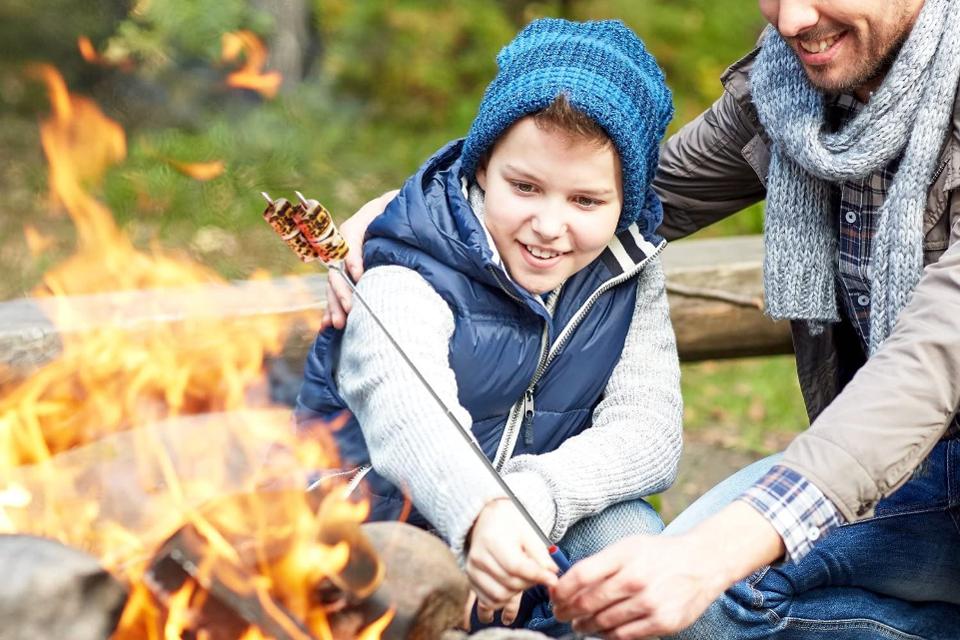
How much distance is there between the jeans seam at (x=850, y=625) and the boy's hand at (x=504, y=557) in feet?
2.72

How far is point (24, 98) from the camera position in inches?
279

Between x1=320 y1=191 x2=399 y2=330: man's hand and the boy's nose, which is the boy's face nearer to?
the boy's nose

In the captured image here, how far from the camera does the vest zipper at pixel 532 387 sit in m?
2.70

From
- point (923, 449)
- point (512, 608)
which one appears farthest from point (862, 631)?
point (512, 608)

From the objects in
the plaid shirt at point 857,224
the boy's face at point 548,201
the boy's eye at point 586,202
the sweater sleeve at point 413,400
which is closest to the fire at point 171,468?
the sweater sleeve at point 413,400

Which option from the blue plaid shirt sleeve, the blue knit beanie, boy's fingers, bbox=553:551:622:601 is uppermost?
the blue knit beanie

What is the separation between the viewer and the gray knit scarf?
2.45 m

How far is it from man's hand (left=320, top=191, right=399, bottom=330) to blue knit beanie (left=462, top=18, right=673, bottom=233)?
12.5 inches

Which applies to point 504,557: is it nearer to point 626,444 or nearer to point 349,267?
point 626,444

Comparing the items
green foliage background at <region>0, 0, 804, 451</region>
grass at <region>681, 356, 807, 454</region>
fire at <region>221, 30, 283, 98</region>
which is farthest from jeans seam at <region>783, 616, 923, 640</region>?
fire at <region>221, 30, 283, 98</region>

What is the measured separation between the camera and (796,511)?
6.70 feet

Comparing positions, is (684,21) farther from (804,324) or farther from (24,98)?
(804,324)

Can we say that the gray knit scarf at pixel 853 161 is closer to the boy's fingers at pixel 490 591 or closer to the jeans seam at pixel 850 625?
the jeans seam at pixel 850 625

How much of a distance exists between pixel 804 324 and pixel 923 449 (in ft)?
2.87
